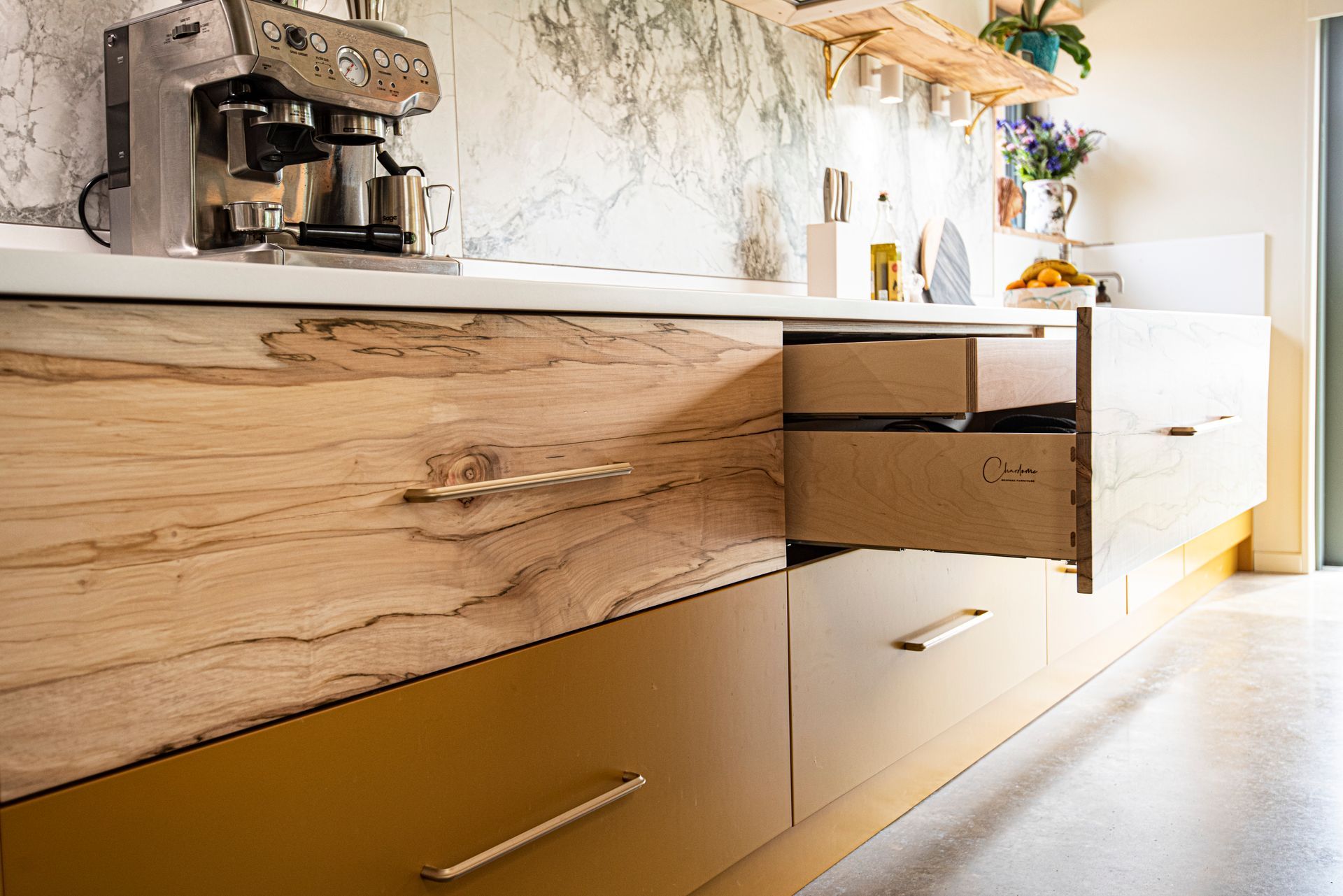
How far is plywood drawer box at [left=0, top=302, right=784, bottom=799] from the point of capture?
660 mm

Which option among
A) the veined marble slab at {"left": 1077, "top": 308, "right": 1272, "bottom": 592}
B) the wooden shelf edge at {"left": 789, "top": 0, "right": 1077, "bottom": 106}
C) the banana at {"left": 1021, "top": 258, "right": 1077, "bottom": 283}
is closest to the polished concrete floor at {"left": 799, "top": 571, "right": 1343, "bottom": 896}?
the veined marble slab at {"left": 1077, "top": 308, "right": 1272, "bottom": 592}

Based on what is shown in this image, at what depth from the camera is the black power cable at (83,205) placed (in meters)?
1.15

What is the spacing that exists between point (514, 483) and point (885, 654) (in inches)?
27.0

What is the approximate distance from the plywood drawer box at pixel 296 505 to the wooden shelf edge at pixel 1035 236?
90.0 inches

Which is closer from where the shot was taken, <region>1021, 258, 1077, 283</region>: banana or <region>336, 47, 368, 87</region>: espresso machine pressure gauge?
<region>336, 47, 368, 87</region>: espresso machine pressure gauge

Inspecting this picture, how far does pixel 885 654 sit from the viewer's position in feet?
4.71

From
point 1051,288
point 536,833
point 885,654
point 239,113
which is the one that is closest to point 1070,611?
point 885,654

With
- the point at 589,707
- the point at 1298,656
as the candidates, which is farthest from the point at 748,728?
the point at 1298,656

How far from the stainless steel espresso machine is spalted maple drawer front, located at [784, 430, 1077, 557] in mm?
527

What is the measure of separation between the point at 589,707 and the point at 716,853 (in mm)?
277

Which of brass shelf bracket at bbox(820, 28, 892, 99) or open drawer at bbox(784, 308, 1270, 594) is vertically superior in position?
brass shelf bracket at bbox(820, 28, 892, 99)

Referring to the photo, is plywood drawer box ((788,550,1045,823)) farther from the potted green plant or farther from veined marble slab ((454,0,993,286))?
the potted green plant

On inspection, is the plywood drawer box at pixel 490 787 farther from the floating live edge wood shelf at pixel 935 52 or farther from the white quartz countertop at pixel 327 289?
the floating live edge wood shelf at pixel 935 52

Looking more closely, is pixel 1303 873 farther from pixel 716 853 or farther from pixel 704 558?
pixel 704 558
